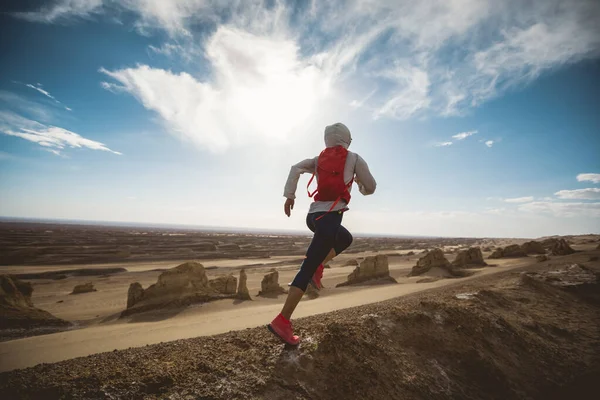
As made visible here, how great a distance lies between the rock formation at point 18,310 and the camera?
9.84 m

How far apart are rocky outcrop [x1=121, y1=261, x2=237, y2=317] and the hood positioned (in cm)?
1121

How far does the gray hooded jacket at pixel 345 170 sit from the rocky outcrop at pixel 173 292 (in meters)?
10.9

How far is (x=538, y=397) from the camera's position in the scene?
9.75 feet

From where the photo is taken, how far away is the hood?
130 inches

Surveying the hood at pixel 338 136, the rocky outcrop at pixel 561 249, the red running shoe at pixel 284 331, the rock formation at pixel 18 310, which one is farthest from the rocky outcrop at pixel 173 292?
the rocky outcrop at pixel 561 249

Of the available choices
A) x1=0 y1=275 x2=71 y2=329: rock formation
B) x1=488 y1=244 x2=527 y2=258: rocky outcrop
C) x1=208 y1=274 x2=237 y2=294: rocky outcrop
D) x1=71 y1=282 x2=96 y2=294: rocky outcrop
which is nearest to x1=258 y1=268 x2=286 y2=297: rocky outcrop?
x1=208 y1=274 x2=237 y2=294: rocky outcrop

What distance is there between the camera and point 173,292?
1223 cm

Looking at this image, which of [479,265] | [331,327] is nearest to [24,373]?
[331,327]

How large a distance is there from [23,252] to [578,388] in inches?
2451

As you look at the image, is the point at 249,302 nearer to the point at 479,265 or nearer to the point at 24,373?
the point at 24,373

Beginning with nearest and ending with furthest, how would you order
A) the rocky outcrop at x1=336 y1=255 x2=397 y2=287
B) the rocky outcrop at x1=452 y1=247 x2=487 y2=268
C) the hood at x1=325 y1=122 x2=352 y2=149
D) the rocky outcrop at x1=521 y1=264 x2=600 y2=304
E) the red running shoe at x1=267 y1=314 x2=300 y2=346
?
the red running shoe at x1=267 y1=314 x2=300 y2=346 < the hood at x1=325 y1=122 x2=352 y2=149 < the rocky outcrop at x1=521 y1=264 x2=600 y2=304 < the rocky outcrop at x1=336 y1=255 x2=397 y2=287 < the rocky outcrop at x1=452 y1=247 x2=487 y2=268

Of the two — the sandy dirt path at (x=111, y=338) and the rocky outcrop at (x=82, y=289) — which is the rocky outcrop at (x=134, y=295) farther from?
the rocky outcrop at (x=82, y=289)

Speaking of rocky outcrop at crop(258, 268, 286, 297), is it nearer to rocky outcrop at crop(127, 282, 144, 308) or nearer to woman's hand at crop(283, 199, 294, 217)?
rocky outcrop at crop(127, 282, 144, 308)

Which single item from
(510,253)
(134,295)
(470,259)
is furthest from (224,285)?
(510,253)
